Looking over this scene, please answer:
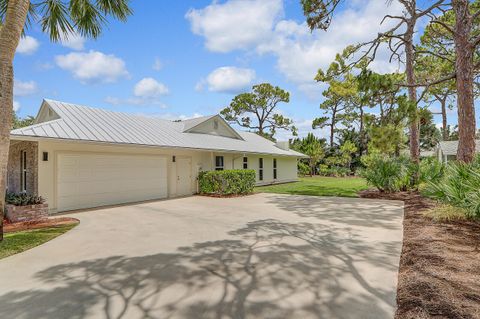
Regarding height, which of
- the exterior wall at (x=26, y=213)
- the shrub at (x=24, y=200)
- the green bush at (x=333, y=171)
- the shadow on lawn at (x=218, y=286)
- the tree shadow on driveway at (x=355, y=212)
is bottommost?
the shadow on lawn at (x=218, y=286)

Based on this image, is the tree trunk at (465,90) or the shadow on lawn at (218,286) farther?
the tree trunk at (465,90)

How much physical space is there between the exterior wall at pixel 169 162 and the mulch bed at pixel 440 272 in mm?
10364

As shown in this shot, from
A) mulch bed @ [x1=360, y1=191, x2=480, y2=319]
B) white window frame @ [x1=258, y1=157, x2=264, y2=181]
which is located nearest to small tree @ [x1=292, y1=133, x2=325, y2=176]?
white window frame @ [x1=258, y1=157, x2=264, y2=181]

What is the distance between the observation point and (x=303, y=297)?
341 cm

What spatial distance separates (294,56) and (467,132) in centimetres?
874

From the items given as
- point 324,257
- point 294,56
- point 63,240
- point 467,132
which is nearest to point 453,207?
point 467,132

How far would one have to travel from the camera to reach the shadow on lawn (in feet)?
10.3

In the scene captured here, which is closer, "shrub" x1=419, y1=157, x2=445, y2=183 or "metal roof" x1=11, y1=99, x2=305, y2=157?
"metal roof" x1=11, y1=99, x2=305, y2=157

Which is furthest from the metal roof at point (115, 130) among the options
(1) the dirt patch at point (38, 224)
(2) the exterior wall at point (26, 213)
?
(1) the dirt patch at point (38, 224)

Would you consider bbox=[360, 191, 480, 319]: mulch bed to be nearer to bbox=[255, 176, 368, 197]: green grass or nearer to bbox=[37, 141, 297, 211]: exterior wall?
bbox=[255, 176, 368, 197]: green grass

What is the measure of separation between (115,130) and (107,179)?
223 cm

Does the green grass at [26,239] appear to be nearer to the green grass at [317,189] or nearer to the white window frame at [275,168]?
the green grass at [317,189]

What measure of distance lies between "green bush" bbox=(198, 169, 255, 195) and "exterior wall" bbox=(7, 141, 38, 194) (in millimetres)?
7588

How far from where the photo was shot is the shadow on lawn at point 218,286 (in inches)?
123
